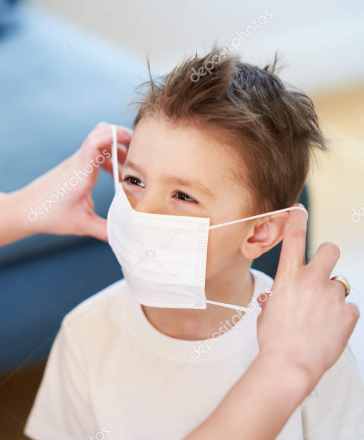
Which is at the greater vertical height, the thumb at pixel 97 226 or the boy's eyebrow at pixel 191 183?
the boy's eyebrow at pixel 191 183

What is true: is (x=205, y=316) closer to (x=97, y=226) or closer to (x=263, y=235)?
(x=263, y=235)

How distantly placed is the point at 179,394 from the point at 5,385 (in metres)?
0.61

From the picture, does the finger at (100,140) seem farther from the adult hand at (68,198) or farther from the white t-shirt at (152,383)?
the white t-shirt at (152,383)

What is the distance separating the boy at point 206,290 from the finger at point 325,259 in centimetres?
16

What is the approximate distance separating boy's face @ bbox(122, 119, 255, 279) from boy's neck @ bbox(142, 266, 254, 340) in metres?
0.12

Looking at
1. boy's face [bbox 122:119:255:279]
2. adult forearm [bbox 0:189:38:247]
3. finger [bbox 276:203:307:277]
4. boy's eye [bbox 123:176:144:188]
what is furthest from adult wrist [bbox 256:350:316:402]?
adult forearm [bbox 0:189:38:247]

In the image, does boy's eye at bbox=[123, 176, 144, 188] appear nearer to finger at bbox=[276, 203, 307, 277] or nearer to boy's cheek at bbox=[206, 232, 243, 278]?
boy's cheek at bbox=[206, 232, 243, 278]

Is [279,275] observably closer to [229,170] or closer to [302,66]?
[229,170]

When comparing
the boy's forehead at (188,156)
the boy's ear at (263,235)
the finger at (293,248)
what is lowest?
the boy's ear at (263,235)

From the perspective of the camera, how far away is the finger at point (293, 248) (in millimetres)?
754

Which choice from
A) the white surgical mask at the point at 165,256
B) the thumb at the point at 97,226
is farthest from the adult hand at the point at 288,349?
the thumb at the point at 97,226

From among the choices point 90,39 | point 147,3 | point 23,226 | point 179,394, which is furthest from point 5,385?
point 147,3

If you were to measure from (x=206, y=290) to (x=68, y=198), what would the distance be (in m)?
0.40

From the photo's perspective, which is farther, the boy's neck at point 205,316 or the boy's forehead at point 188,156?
the boy's neck at point 205,316
